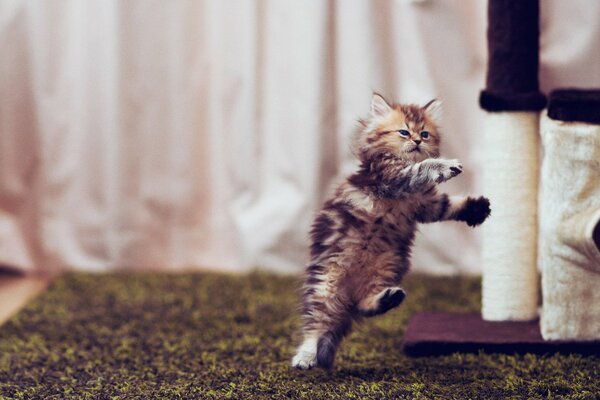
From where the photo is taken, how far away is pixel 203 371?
1390 mm

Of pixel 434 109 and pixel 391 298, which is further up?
pixel 434 109

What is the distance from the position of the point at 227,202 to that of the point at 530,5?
107 cm

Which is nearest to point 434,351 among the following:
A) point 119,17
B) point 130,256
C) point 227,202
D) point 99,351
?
point 99,351

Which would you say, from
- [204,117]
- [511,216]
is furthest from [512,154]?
[204,117]

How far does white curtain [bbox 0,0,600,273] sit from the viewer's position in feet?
6.73

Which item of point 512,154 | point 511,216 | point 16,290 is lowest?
point 16,290

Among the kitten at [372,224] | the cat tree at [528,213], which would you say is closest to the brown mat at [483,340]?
the cat tree at [528,213]

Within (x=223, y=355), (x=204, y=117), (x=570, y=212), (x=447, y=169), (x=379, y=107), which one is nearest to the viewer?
(x=447, y=169)

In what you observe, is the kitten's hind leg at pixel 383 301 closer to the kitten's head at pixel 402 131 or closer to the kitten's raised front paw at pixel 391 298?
the kitten's raised front paw at pixel 391 298

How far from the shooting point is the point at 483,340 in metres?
1.45

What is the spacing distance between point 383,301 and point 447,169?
194mm

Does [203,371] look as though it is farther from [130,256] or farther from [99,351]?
[130,256]

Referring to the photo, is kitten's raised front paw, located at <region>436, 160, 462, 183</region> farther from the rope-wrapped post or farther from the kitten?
the rope-wrapped post

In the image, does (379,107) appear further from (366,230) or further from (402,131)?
(366,230)
